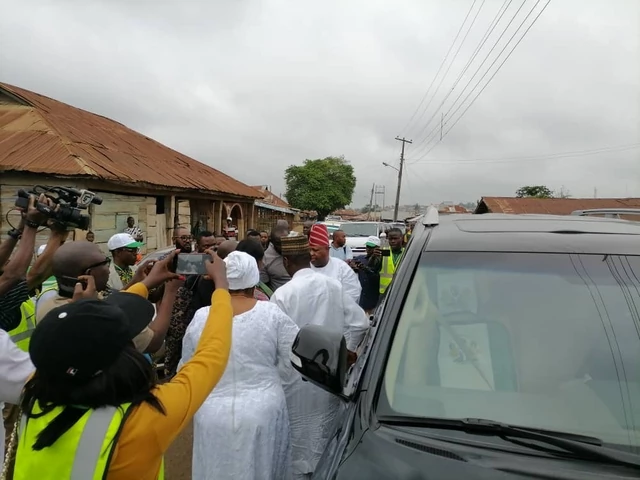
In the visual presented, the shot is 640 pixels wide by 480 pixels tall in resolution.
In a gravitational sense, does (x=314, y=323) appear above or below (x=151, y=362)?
above

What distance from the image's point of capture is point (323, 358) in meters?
1.90

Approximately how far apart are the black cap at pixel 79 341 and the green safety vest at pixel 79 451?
0.13m

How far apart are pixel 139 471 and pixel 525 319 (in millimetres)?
1459

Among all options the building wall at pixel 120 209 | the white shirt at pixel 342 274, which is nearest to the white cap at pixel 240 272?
the white shirt at pixel 342 274

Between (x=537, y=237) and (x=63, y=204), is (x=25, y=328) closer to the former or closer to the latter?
(x=63, y=204)

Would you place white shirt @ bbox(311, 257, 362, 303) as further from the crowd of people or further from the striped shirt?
→ the striped shirt

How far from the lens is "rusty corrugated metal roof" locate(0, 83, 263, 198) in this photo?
873 cm

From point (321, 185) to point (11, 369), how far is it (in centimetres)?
5318

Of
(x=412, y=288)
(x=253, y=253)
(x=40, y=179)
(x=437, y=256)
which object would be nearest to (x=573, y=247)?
(x=437, y=256)

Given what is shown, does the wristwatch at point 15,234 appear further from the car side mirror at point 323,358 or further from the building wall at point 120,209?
the building wall at point 120,209

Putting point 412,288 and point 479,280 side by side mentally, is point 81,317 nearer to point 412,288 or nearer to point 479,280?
point 412,288

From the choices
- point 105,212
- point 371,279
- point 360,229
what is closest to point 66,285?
point 371,279

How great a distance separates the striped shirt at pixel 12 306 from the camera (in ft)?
8.00

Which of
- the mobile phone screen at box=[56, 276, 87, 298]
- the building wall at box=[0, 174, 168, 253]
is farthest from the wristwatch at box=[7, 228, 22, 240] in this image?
the building wall at box=[0, 174, 168, 253]
